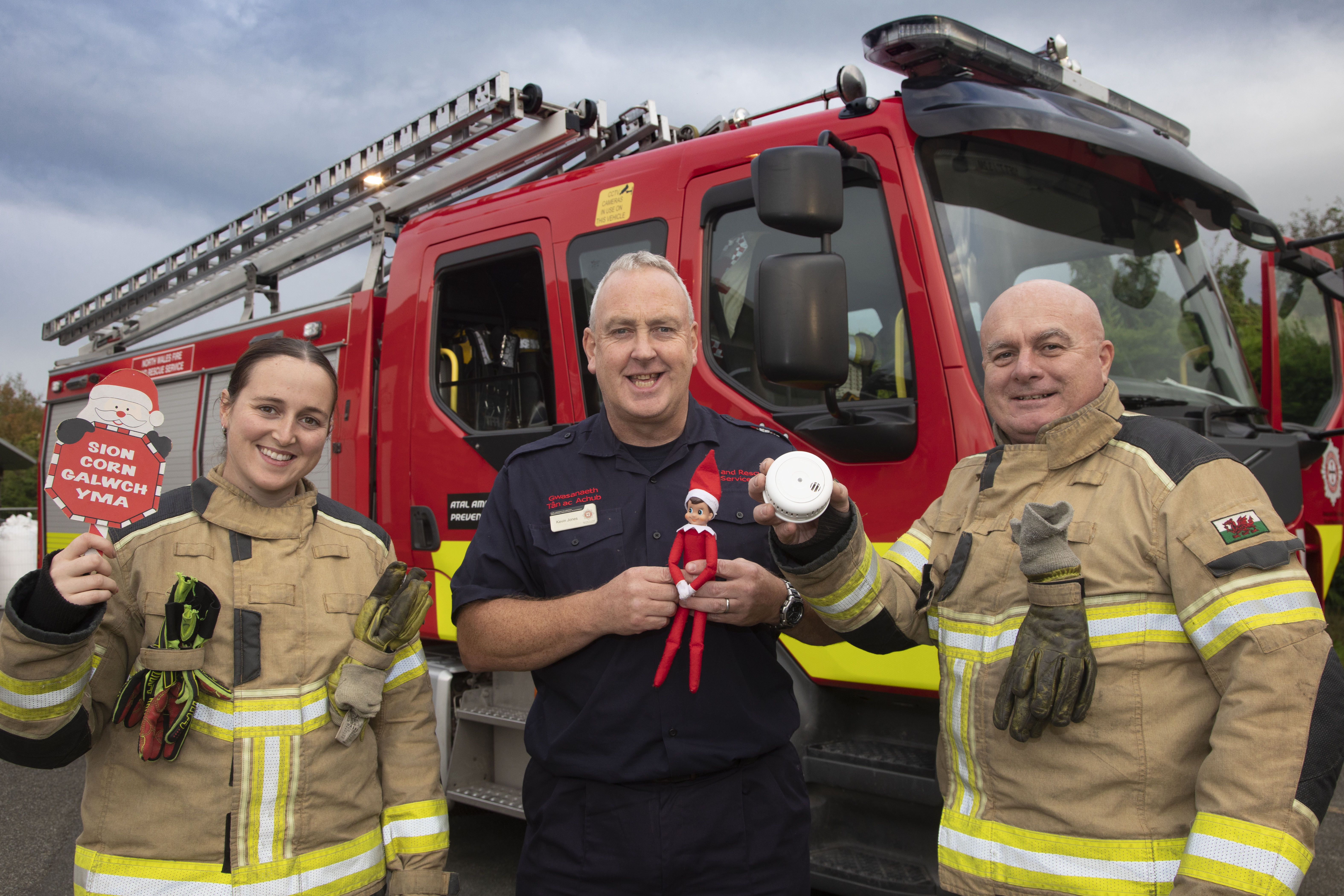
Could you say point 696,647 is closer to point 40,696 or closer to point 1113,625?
point 1113,625

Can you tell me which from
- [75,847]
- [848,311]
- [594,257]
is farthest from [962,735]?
[75,847]

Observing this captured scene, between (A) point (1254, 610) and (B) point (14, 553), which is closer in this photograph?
(A) point (1254, 610)

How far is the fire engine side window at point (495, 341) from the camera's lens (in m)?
3.35

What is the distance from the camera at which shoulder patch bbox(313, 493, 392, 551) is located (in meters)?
1.87

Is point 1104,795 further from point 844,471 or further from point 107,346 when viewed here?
point 107,346

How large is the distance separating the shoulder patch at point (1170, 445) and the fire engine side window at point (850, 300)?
86cm

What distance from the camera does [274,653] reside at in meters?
1.66

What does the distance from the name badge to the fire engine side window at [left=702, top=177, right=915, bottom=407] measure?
0.82m

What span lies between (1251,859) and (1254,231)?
2.49 metres

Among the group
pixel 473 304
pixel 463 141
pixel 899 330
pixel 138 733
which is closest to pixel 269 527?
pixel 138 733

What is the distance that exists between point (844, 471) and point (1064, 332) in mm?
965

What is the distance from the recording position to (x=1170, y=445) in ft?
5.17

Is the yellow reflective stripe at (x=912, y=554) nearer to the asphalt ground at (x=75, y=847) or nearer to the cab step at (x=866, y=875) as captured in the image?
the cab step at (x=866, y=875)

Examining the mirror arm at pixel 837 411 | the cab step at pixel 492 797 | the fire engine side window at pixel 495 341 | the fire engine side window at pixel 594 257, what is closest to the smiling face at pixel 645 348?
the mirror arm at pixel 837 411
